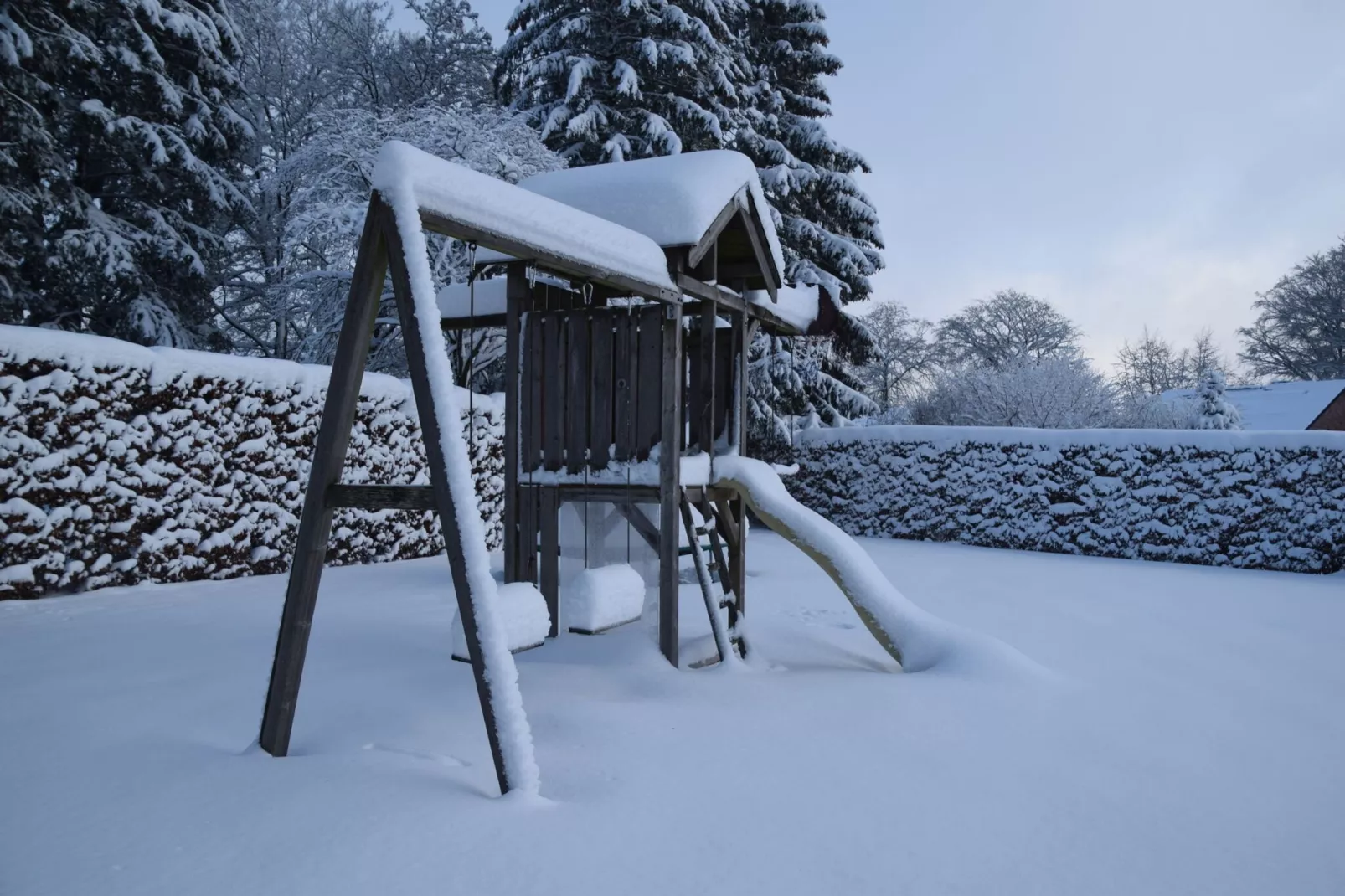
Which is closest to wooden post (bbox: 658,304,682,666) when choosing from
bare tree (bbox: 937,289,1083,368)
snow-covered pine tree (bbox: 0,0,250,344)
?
snow-covered pine tree (bbox: 0,0,250,344)

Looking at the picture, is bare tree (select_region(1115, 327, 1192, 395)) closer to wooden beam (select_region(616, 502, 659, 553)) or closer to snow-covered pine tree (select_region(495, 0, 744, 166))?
snow-covered pine tree (select_region(495, 0, 744, 166))

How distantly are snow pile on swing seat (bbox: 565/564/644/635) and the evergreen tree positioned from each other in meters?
13.8

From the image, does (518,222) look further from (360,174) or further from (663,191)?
(360,174)

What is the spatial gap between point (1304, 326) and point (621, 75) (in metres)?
31.1

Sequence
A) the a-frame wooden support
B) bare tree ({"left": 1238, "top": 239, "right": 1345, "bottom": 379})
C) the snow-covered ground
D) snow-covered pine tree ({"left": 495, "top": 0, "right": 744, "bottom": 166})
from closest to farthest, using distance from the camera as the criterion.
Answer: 1. the snow-covered ground
2. the a-frame wooden support
3. snow-covered pine tree ({"left": 495, "top": 0, "right": 744, "bottom": 166})
4. bare tree ({"left": 1238, "top": 239, "right": 1345, "bottom": 379})

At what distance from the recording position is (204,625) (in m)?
5.68

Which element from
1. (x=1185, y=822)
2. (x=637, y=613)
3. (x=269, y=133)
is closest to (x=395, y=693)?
(x=637, y=613)

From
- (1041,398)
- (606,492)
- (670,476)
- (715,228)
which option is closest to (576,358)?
(606,492)

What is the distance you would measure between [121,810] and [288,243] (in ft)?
45.3

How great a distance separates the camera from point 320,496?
3.19 m

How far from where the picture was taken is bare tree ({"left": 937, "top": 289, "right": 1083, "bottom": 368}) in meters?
37.1

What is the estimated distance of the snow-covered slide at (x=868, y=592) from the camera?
471cm

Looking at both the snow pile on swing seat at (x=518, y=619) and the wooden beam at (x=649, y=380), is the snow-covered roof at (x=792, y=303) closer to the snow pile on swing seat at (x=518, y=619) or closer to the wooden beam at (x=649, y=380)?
the wooden beam at (x=649, y=380)

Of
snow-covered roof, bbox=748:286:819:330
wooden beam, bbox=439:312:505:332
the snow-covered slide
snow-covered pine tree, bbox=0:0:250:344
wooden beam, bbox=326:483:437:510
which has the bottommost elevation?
the snow-covered slide
